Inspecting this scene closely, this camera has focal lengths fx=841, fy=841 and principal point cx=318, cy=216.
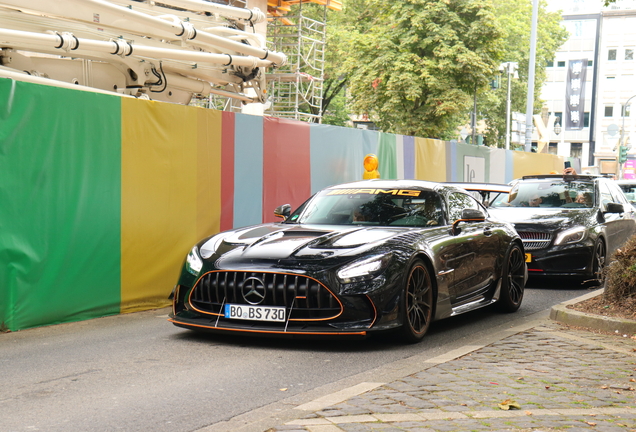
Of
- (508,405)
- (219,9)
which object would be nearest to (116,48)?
(219,9)

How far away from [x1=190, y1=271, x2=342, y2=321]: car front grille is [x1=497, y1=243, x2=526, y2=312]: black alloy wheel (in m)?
3.14

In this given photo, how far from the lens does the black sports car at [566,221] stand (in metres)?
12.0

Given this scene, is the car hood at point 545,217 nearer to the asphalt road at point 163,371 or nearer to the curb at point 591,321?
the curb at point 591,321

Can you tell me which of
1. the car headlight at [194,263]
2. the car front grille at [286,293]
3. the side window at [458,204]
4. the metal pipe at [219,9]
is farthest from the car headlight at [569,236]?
the metal pipe at [219,9]

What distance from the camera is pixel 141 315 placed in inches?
A: 359

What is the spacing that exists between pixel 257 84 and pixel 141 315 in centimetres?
979

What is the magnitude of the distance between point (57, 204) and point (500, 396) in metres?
5.02

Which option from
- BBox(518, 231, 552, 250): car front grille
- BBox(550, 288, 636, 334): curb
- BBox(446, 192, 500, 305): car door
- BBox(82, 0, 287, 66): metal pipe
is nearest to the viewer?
BBox(550, 288, 636, 334): curb

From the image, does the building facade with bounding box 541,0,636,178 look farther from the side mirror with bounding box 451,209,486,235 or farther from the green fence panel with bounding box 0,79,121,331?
the green fence panel with bounding box 0,79,121,331

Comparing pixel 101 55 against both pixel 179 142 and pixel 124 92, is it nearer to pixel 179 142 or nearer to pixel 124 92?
pixel 124 92

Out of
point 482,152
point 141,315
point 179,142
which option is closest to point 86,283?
point 141,315

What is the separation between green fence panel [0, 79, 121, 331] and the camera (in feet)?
25.5

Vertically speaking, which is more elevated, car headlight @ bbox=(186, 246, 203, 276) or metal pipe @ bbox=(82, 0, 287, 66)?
metal pipe @ bbox=(82, 0, 287, 66)

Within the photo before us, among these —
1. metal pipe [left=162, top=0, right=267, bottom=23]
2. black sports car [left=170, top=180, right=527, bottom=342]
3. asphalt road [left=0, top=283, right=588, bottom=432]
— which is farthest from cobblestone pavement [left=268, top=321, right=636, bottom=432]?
metal pipe [left=162, top=0, right=267, bottom=23]
